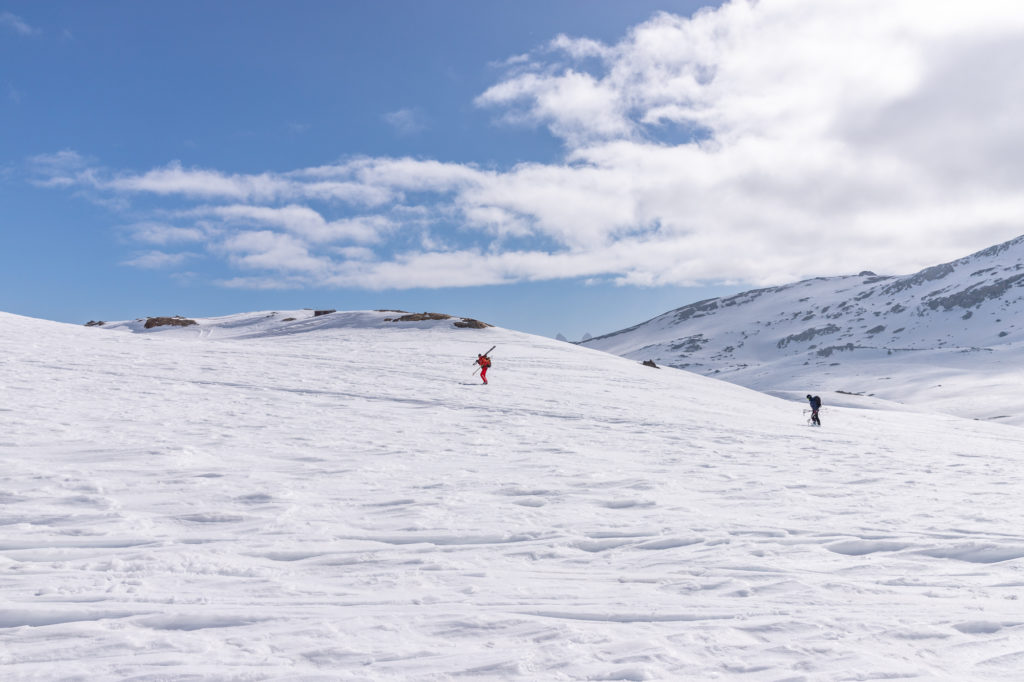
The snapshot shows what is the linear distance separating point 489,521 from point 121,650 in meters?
4.27

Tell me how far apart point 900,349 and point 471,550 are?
13007 centimetres

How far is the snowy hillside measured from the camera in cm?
6838

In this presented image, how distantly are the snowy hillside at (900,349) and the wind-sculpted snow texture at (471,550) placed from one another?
1470 inches

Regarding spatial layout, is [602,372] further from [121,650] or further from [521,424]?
[121,650]

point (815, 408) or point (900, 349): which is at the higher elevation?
point (900, 349)

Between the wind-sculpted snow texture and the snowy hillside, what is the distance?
37.3 metres

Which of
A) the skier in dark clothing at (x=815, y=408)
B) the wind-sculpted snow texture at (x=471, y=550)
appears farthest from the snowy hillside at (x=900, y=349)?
the wind-sculpted snow texture at (x=471, y=550)

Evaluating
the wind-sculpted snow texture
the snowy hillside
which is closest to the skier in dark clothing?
the wind-sculpted snow texture

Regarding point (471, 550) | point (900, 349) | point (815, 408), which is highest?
point (900, 349)

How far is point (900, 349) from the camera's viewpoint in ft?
363

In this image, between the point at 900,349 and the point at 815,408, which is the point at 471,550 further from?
the point at 900,349

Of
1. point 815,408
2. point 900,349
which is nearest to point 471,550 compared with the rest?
point 815,408

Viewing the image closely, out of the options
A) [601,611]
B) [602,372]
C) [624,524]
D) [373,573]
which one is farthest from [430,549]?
[602,372]

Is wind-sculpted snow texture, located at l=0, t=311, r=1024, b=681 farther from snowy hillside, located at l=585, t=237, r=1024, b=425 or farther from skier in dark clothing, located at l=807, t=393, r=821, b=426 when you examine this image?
snowy hillside, located at l=585, t=237, r=1024, b=425
